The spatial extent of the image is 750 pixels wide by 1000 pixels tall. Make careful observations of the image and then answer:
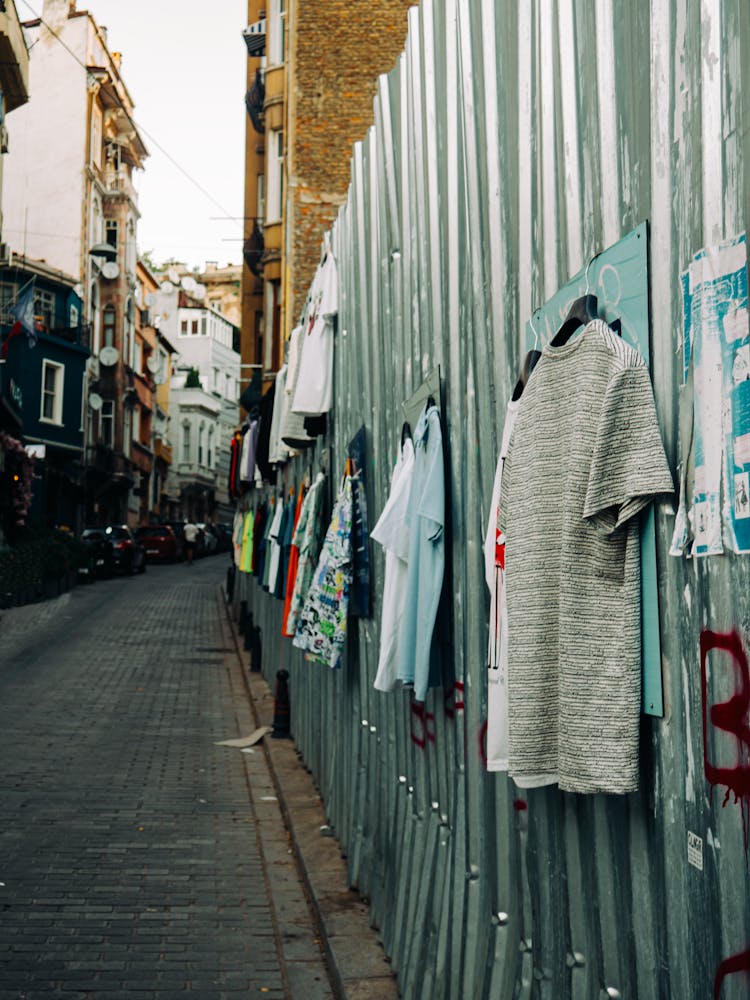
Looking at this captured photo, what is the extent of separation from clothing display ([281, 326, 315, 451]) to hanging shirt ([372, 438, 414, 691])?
4.51 meters

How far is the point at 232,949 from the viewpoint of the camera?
19.8ft

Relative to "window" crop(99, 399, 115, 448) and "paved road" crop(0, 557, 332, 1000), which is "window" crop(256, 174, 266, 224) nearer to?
"paved road" crop(0, 557, 332, 1000)

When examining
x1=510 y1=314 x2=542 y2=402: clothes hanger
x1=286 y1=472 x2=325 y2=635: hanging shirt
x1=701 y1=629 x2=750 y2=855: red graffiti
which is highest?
x1=510 y1=314 x2=542 y2=402: clothes hanger

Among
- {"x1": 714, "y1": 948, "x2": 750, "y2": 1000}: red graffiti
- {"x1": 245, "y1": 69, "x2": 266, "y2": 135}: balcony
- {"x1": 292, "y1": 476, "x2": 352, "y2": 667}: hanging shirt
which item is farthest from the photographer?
{"x1": 245, "y1": 69, "x2": 266, "y2": 135}: balcony

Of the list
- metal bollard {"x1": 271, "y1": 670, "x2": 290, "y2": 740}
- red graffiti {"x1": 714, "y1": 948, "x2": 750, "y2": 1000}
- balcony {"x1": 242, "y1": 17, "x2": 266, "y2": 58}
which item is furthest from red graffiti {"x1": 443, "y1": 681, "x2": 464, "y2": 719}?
balcony {"x1": 242, "y1": 17, "x2": 266, "y2": 58}

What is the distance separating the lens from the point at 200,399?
81375mm

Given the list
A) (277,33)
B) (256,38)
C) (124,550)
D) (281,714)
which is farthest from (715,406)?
(124,550)

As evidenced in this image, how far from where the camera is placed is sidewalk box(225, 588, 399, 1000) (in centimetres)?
521

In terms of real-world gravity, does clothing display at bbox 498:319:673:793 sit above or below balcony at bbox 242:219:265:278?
below

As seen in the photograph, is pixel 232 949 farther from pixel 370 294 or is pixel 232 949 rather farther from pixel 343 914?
pixel 370 294

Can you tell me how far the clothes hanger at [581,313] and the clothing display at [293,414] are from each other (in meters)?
6.57

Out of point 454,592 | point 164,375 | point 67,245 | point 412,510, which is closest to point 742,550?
point 454,592

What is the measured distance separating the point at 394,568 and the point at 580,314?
243 cm

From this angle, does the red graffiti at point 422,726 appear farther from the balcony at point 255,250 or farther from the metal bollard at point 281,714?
the balcony at point 255,250
